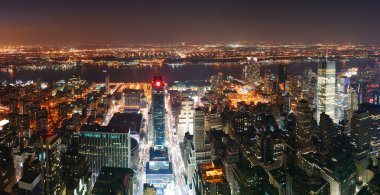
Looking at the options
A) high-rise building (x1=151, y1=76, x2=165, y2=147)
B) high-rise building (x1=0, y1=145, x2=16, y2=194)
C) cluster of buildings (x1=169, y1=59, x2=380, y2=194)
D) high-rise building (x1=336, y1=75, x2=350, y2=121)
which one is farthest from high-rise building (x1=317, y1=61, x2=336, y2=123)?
high-rise building (x1=0, y1=145, x2=16, y2=194)

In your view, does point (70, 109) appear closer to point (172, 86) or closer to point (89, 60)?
point (172, 86)

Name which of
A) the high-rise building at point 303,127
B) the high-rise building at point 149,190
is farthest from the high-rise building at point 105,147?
the high-rise building at point 303,127

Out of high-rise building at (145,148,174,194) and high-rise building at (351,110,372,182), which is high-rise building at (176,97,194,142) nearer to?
high-rise building at (145,148,174,194)

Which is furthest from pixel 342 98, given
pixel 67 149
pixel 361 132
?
pixel 67 149

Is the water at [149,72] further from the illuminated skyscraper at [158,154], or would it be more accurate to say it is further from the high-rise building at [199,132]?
the high-rise building at [199,132]

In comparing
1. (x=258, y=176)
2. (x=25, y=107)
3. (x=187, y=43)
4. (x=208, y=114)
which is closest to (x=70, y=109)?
(x=25, y=107)

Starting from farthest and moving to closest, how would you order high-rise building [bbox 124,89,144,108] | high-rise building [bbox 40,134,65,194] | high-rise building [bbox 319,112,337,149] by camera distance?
high-rise building [bbox 124,89,144,108] < high-rise building [bbox 319,112,337,149] < high-rise building [bbox 40,134,65,194]
